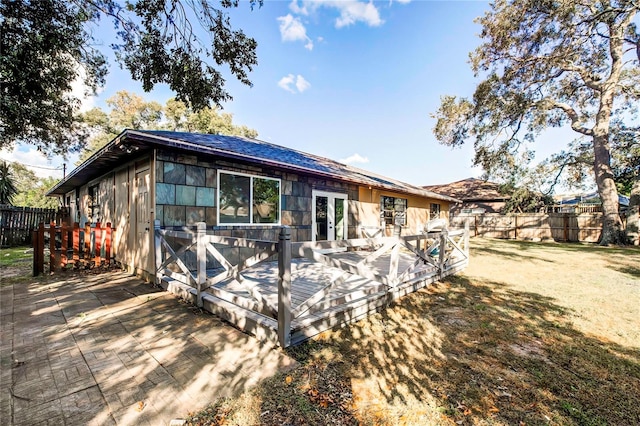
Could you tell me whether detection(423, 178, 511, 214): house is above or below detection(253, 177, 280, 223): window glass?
above

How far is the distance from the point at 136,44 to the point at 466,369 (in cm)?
764

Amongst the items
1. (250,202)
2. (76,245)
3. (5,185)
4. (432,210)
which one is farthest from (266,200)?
(5,185)

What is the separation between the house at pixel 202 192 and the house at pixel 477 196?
15.8m

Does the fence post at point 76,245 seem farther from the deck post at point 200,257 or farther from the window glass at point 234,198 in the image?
the deck post at point 200,257

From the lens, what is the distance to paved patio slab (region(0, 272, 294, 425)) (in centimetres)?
180

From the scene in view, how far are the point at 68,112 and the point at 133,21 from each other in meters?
6.96

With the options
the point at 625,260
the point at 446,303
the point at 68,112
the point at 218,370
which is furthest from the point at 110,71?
the point at 625,260

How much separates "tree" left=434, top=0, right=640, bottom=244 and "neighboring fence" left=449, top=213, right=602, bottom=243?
1.20 metres

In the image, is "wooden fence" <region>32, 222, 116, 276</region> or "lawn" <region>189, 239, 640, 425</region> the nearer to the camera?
"lawn" <region>189, 239, 640, 425</region>

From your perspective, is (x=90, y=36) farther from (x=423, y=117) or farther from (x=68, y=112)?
(x=423, y=117)

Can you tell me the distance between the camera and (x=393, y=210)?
11102 millimetres

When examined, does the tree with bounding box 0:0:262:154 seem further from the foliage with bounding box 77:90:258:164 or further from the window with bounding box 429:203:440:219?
the foliage with bounding box 77:90:258:164

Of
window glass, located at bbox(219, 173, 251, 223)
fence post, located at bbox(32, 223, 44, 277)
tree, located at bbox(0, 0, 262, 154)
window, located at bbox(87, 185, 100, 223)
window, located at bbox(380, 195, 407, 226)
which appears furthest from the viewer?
window, located at bbox(380, 195, 407, 226)

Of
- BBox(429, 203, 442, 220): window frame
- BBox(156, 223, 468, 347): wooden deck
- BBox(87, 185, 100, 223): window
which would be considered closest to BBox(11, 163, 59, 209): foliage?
BBox(87, 185, 100, 223): window
